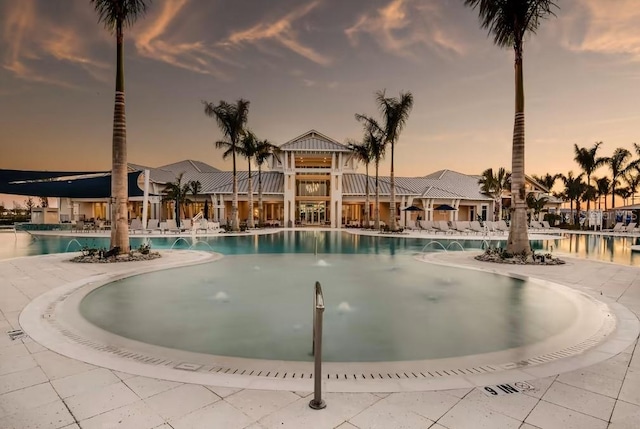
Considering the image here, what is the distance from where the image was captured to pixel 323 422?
8.43 ft

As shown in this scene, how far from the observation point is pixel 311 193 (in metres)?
38.8

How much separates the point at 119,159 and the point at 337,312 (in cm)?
979

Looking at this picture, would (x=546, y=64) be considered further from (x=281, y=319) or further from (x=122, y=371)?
(x=122, y=371)

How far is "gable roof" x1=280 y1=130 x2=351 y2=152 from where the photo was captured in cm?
3472

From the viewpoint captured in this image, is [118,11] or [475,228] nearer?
[118,11]

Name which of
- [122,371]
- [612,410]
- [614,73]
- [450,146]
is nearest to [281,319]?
[122,371]

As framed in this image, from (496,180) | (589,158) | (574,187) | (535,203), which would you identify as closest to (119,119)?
(496,180)

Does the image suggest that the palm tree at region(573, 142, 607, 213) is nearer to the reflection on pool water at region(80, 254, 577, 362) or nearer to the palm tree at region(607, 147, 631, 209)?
the palm tree at region(607, 147, 631, 209)

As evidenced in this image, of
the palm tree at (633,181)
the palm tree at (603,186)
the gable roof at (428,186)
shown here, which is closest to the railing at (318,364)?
the gable roof at (428,186)

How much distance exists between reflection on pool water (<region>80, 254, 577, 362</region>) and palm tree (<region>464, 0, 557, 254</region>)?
3179mm

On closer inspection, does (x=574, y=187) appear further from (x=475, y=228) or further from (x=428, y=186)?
(x=475, y=228)

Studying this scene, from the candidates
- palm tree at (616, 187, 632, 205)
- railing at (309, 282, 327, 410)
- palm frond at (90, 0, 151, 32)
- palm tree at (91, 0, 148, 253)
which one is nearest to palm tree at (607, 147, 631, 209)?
A: palm tree at (616, 187, 632, 205)

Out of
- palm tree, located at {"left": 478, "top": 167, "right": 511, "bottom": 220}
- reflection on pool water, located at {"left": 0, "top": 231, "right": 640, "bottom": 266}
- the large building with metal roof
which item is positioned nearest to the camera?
reflection on pool water, located at {"left": 0, "top": 231, "right": 640, "bottom": 266}

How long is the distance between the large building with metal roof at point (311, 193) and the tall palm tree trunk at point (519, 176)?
2138cm
